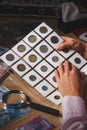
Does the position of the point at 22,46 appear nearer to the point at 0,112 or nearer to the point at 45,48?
the point at 45,48

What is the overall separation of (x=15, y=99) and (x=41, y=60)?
5.9 inches

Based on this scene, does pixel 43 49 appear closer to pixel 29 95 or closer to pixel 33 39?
pixel 33 39

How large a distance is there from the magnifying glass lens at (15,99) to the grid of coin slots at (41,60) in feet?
0.16

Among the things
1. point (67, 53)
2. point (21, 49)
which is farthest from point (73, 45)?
point (21, 49)

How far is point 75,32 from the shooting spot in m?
1.41

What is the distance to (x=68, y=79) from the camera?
1.09 metres

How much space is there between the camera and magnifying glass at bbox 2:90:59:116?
1.05 m

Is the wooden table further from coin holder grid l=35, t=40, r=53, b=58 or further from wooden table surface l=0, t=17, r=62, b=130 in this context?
coin holder grid l=35, t=40, r=53, b=58

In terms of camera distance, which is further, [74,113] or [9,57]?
[9,57]

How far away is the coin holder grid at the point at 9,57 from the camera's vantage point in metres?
1.12

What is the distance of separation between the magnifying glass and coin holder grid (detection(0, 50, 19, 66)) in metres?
0.10

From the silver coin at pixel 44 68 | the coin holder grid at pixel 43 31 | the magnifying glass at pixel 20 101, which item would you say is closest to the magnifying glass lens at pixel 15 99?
the magnifying glass at pixel 20 101

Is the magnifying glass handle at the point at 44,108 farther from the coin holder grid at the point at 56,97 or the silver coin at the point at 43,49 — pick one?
the silver coin at the point at 43,49

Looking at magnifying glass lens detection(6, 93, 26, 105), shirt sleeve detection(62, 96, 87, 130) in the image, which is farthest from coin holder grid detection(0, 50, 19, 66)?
shirt sleeve detection(62, 96, 87, 130)
